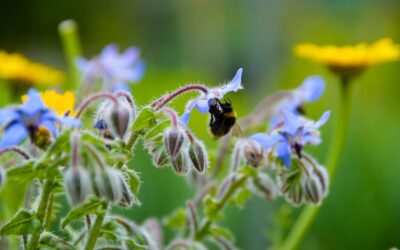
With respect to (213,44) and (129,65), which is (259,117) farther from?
(213,44)

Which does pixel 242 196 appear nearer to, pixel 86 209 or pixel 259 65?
pixel 86 209

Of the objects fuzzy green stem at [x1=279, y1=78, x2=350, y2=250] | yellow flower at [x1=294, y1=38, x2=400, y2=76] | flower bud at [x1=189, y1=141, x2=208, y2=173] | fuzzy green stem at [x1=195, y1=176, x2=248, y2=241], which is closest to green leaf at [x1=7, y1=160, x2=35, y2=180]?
flower bud at [x1=189, y1=141, x2=208, y2=173]

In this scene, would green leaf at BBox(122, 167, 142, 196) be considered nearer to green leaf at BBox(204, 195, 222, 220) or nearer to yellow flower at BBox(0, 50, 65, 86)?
green leaf at BBox(204, 195, 222, 220)

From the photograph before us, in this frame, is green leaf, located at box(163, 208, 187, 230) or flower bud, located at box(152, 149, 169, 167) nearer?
flower bud, located at box(152, 149, 169, 167)

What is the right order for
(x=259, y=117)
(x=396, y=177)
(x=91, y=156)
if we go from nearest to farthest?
(x=91, y=156), (x=259, y=117), (x=396, y=177)

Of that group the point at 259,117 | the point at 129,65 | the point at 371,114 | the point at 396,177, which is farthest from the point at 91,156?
the point at 371,114

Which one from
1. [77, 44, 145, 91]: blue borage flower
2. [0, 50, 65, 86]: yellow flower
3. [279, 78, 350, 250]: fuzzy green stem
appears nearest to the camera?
[279, 78, 350, 250]: fuzzy green stem

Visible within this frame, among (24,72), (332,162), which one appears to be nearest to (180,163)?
(332,162)
